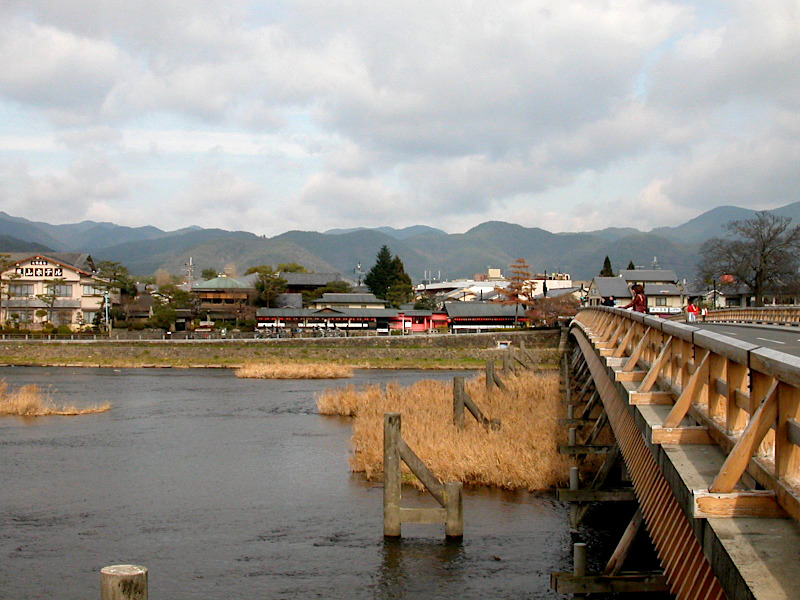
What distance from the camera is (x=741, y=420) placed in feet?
18.8

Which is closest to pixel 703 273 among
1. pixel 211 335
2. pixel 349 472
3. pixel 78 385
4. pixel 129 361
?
pixel 211 335

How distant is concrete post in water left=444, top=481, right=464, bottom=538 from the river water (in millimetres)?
251

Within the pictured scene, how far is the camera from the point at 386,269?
124 meters

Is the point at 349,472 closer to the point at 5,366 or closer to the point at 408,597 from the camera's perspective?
the point at 408,597

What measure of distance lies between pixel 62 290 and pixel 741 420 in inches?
3663

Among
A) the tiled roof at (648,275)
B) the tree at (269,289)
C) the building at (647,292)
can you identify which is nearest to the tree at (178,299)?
the tree at (269,289)

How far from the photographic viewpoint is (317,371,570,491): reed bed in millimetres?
17812

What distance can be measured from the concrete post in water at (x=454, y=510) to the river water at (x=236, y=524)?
0.25 meters

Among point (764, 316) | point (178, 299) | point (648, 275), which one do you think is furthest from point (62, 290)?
point (648, 275)

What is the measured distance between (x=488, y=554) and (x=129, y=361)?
57.7 metres

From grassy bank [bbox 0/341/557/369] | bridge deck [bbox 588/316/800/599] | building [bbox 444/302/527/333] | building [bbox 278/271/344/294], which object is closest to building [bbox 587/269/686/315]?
building [bbox 444/302/527/333]

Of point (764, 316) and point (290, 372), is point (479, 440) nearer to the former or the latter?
point (764, 316)

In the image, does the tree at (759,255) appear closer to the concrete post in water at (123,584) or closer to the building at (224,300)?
the building at (224,300)

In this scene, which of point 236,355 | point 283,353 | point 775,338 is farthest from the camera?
Answer: point 283,353
